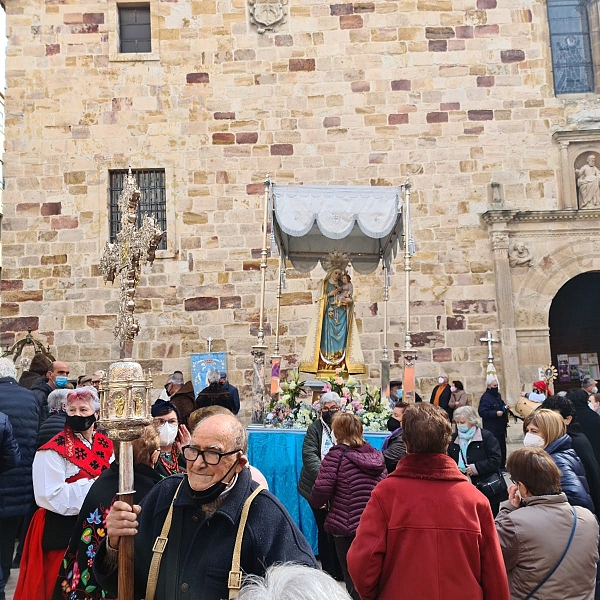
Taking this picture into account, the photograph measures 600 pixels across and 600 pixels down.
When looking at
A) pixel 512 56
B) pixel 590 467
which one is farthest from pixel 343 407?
pixel 512 56

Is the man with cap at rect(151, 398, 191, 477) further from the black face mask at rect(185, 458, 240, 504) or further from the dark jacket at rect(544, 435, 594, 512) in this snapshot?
the dark jacket at rect(544, 435, 594, 512)

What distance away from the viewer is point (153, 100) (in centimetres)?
1218

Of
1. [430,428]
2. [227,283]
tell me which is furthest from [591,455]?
[227,283]

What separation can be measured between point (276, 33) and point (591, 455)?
31.7ft

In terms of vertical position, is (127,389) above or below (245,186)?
below

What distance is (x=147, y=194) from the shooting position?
480 inches

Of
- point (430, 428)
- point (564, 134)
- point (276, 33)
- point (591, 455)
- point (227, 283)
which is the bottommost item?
point (591, 455)

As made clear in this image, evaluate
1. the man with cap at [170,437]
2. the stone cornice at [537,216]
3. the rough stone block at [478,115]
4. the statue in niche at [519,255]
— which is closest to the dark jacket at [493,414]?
the statue in niche at [519,255]

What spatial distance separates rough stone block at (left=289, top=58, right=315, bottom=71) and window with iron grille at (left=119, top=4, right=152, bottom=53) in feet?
8.17

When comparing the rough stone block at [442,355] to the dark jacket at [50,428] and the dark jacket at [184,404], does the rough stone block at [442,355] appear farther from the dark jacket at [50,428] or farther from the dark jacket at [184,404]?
the dark jacket at [50,428]

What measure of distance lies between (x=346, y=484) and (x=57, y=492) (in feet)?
5.81

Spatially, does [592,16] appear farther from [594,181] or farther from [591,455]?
[591,455]

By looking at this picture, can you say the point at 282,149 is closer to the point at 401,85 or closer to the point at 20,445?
the point at 401,85

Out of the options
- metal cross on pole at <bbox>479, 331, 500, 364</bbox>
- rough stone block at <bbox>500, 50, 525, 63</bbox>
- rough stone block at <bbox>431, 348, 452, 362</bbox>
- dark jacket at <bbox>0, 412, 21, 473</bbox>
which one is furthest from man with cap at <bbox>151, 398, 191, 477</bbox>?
rough stone block at <bbox>500, 50, 525, 63</bbox>
